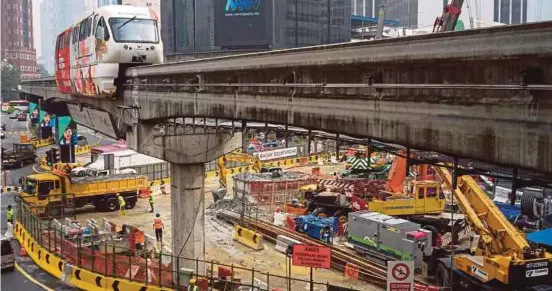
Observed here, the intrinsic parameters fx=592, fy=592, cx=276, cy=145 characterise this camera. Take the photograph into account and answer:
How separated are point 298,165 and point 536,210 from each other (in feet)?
86.7

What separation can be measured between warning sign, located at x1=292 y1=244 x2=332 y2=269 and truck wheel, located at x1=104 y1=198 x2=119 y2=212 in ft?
65.1

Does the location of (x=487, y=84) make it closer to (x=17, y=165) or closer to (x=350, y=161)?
(x=350, y=161)

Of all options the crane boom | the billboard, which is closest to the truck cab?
the crane boom

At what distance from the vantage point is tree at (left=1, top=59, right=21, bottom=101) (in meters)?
143

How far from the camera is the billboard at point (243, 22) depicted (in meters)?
91.6

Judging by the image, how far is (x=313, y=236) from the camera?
24.9m

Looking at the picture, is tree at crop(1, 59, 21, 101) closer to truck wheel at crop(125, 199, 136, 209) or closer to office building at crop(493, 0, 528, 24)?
office building at crop(493, 0, 528, 24)

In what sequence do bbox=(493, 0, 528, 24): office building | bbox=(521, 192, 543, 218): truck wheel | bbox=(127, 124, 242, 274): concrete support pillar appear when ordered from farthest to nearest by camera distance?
bbox=(493, 0, 528, 24): office building → bbox=(521, 192, 543, 218): truck wheel → bbox=(127, 124, 242, 274): concrete support pillar

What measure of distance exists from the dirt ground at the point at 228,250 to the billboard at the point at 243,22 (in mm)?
59728

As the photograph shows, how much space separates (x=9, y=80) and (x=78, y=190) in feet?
419

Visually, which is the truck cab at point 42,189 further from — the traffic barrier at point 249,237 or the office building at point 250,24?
the office building at point 250,24

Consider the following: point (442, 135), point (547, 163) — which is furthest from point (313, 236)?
point (547, 163)

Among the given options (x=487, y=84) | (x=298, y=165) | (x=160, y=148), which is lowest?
(x=298, y=165)

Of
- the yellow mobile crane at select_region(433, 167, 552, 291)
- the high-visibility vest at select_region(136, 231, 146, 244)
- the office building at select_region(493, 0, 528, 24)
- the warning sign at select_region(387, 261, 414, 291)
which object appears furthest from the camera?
the office building at select_region(493, 0, 528, 24)
